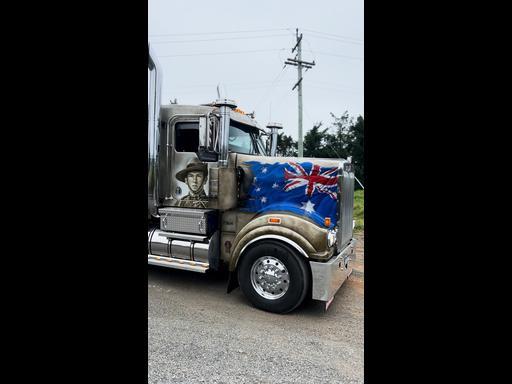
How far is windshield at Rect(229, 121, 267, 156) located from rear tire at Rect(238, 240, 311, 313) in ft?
5.23

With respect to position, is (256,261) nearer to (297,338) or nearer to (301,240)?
(301,240)

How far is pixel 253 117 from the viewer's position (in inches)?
225

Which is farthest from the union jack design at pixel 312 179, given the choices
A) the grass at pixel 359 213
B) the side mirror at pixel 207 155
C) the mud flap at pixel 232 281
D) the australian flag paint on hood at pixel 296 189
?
the grass at pixel 359 213

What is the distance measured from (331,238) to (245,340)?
5.03 feet

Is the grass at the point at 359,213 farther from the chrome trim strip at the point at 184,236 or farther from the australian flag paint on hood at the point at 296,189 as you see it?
the chrome trim strip at the point at 184,236

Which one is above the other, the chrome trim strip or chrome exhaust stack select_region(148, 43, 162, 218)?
chrome exhaust stack select_region(148, 43, 162, 218)

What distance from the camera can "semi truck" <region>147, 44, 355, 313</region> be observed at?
3.81m

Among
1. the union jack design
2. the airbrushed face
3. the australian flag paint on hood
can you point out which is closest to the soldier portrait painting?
the airbrushed face

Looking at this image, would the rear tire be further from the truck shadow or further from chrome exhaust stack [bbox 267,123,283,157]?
chrome exhaust stack [bbox 267,123,283,157]

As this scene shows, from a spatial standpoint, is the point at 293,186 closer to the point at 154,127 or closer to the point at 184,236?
the point at 184,236

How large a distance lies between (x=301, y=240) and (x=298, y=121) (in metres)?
13.7

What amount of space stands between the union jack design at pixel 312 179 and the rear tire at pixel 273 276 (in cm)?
80

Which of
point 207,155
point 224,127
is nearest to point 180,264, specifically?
point 207,155
